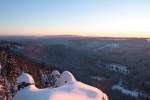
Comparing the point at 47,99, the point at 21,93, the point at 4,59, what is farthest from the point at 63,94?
the point at 4,59

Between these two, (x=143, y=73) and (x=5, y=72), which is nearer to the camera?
(x=5, y=72)

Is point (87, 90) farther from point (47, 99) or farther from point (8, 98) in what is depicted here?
point (8, 98)

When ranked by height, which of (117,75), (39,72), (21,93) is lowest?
(117,75)

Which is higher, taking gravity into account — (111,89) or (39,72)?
(39,72)

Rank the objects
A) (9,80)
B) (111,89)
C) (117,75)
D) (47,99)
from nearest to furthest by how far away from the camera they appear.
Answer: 1. (47,99)
2. (9,80)
3. (111,89)
4. (117,75)

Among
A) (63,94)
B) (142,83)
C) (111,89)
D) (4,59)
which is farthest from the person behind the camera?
(142,83)

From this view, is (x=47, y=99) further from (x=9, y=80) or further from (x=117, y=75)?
(x=117, y=75)

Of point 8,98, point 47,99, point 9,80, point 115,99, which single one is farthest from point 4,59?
point 47,99

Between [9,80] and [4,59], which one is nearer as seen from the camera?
[9,80]

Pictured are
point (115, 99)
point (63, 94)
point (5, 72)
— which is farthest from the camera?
point (115, 99)

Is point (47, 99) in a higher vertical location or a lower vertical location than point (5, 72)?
higher
